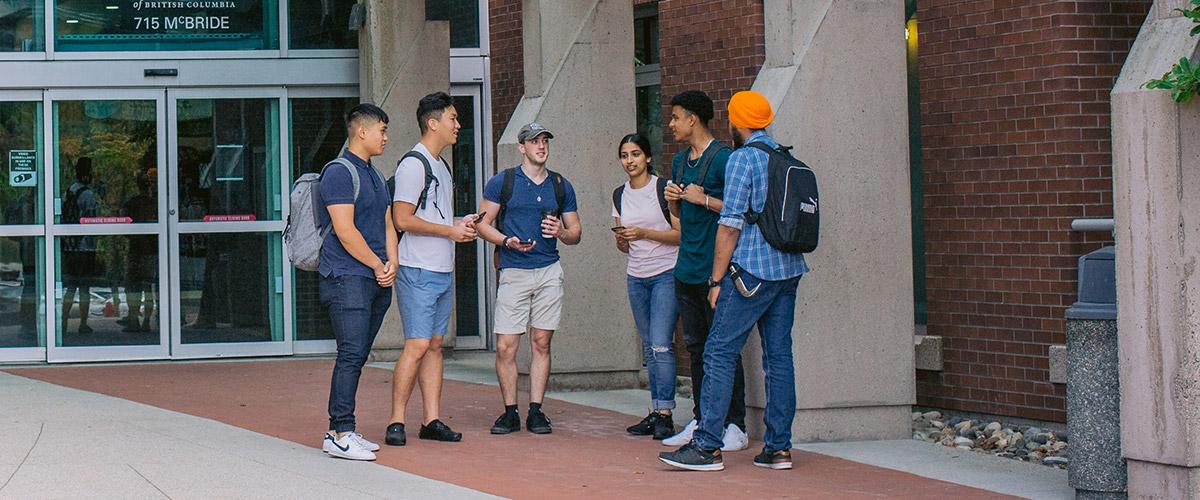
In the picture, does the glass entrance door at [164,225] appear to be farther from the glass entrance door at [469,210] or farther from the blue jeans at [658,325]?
the blue jeans at [658,325]

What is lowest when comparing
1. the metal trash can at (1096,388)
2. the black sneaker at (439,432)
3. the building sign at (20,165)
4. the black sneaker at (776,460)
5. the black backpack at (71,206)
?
the black sneaker at (776,460)

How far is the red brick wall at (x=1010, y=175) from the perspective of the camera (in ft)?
30.7

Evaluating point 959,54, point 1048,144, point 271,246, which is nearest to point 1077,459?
point 1048,144

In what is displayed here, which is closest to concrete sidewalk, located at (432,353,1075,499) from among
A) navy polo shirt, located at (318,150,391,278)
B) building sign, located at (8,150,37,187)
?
navy polo shirt, located at (318,150,391,278)

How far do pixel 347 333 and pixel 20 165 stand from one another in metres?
7.89

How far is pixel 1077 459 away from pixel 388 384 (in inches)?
271

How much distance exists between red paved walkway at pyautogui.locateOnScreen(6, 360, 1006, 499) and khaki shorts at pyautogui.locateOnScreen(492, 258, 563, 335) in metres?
0.66

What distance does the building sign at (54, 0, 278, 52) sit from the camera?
15.3 metres

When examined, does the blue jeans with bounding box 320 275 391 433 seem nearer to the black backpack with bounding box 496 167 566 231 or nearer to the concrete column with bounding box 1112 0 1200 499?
the black backpack with bounding box 496 167 566 231

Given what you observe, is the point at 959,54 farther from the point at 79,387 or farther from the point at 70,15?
the point at 70,15

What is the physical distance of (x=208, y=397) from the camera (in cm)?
1192

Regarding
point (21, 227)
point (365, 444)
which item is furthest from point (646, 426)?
point (21, 227)

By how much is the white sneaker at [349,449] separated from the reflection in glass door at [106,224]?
750cm

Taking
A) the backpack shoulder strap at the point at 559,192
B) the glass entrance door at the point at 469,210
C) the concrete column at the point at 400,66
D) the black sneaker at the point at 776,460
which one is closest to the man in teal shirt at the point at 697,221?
the black sneaker at the point at 776,460
